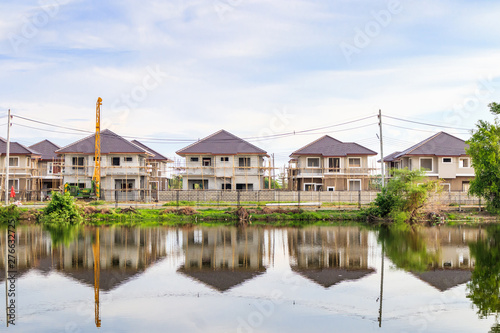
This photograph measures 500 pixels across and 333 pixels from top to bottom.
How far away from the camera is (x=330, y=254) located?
21.3 meters

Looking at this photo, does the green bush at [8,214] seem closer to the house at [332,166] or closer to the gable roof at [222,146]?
the gable roof at [222,146]

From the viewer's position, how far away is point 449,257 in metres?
20.6

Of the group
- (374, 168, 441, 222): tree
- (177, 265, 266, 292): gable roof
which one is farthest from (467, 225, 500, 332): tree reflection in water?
(374, 168, 441, 222): tree

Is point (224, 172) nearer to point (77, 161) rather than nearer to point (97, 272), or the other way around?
point (77, 161)

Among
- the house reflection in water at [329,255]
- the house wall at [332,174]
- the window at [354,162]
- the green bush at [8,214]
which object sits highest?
the window at [354,162]

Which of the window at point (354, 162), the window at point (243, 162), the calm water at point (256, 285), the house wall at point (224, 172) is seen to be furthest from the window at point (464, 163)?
the calm water at point (256, 285)

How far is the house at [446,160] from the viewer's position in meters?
56.7

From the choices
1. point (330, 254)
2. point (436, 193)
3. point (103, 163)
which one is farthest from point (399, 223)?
point (103, 163)

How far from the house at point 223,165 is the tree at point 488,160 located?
2430 centimetres

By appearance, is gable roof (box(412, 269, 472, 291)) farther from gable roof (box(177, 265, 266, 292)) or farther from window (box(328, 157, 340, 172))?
window (box(328, 157, 340, 172))

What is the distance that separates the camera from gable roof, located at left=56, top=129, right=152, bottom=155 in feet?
187

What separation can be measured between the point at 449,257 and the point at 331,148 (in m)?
40.3

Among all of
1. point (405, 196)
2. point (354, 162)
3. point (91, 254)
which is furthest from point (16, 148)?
point (405, 196)

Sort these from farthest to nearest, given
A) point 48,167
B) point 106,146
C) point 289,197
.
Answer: point 48,167 → point 106,146 → point 289,197
